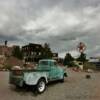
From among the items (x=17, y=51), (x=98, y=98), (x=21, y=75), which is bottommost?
(x=98, y=98)

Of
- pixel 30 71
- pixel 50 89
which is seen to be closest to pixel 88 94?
pixel 50 89

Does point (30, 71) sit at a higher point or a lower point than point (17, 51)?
lower

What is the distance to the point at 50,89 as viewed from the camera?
50.4ft

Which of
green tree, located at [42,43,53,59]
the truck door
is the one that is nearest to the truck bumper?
the truck door

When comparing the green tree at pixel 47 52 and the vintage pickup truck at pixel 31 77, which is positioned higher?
the green tree at pixel 47 52

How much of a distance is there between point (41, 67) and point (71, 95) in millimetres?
4564

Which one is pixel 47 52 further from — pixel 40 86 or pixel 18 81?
pixel 18 81

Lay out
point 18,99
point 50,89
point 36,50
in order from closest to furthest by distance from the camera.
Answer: point 18,99, point 50,89, point 36,50

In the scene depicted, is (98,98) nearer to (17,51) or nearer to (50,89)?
(50,89)

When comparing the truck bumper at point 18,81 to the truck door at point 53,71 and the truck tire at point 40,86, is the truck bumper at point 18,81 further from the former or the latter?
the truck door at point 53,71

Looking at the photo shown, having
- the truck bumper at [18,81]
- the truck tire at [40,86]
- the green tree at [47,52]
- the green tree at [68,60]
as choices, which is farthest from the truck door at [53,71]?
the green tree at [47,52]

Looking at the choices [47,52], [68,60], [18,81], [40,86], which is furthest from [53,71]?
[47,52]

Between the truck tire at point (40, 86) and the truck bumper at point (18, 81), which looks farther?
the truck tire at point (40, 86)

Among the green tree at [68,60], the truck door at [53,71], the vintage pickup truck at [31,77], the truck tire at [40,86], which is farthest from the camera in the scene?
the green tree at [68,60]
